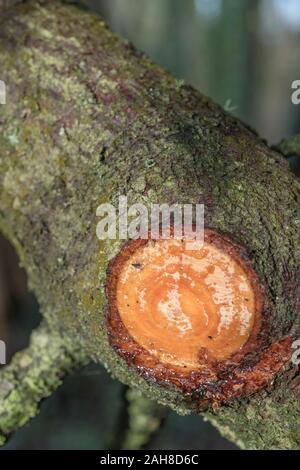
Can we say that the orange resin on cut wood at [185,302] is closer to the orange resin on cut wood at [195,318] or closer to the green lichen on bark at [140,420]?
the orange resin on cut wood at [195,318]

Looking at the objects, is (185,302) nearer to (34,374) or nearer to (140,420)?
(34,374)

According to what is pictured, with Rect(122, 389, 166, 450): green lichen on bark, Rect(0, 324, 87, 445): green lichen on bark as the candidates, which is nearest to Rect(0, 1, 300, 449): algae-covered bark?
Rect(0, 324, 87, 445): green lichen on bark

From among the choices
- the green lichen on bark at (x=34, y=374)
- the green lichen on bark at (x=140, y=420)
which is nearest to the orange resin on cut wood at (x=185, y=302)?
the green lichen on bark at (x=34, y=374)

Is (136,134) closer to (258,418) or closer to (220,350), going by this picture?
(220,350)

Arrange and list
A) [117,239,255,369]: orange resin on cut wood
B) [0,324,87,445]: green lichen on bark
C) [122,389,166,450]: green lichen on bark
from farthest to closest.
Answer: [122,389,166,450]: green lichen on bark → [0,324,87,445]: green lichen on bark → [117,239,255,369]: orange resin on cut wood

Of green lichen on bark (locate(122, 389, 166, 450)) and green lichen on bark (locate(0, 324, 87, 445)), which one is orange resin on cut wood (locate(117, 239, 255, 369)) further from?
green lichen on bark (locate(122, 389, 166, 450))

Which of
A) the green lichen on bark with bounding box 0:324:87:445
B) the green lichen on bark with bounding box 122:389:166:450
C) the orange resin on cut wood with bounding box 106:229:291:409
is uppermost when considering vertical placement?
the orange resin on cut wood with bounding box 106:229:291:409

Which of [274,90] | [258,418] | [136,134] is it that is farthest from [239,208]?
[274,90]
